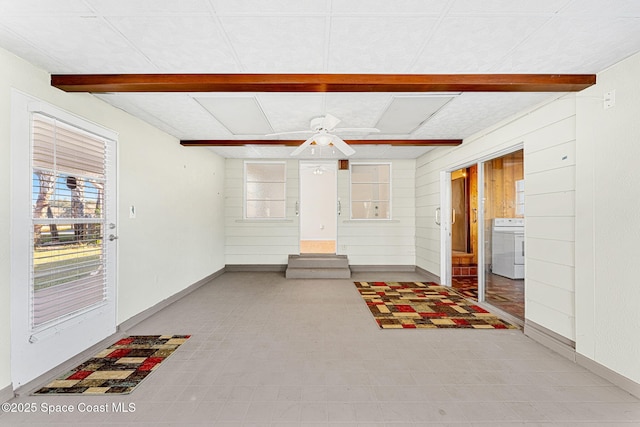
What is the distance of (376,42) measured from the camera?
2.05 metres

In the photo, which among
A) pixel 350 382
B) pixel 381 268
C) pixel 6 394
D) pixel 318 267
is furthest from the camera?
pixel 381 268

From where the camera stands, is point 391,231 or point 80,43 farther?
point 391,231

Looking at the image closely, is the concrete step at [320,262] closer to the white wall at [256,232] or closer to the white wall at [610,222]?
the white wall at [256,232]

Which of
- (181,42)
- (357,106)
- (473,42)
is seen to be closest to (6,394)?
(181,42)

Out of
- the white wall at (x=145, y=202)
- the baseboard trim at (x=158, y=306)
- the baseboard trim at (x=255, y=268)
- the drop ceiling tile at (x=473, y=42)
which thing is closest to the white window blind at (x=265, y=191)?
the white wall at (x=145, y=202)

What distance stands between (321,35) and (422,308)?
3.59 meters

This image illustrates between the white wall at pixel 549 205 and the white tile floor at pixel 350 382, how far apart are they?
1.47 ft

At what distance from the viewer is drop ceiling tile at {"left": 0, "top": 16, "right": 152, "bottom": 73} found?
1.83 meters

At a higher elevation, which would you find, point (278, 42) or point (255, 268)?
point (278, 42)

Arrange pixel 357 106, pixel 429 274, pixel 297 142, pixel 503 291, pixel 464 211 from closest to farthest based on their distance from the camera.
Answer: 1. pixel 357 106
2. pixel 503 291
3. pixel 297 142
4. pixel 429 274
5. pixel 464 211

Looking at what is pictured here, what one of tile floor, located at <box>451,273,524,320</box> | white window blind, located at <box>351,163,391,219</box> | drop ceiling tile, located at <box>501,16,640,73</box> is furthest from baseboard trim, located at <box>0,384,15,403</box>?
white window blind, located at <box>351,163,391,219</box>

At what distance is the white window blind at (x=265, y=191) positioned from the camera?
6.83m

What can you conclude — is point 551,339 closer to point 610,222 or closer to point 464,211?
point 610,222

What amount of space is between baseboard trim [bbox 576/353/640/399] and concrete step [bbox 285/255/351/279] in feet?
→ 12.8
